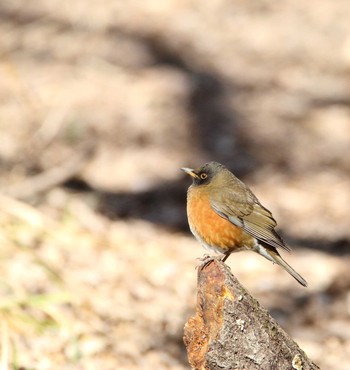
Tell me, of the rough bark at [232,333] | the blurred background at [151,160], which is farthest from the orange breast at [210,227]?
the blurred background at [151,160]

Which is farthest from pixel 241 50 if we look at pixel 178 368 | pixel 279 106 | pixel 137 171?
pixel 178 368

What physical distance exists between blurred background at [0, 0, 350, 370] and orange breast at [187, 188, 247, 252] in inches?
58.8

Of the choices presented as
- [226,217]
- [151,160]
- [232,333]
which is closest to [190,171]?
[226,217]

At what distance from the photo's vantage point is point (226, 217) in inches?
167

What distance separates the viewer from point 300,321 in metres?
6.18

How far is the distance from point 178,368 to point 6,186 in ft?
9.08

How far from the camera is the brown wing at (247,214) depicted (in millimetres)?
4223

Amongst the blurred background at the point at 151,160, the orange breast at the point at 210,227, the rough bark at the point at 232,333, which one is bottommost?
the blurred background at the point at 151,160

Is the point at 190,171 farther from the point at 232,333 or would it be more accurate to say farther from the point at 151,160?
the point at 151,160

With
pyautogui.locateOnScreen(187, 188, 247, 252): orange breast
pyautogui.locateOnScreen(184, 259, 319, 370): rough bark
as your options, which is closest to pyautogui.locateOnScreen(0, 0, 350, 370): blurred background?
pyautogui.locateOnScreen(187, 188, 247, 252): orange breast

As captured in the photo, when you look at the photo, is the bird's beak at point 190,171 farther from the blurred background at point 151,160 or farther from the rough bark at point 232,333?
the blurred background at point 151,160

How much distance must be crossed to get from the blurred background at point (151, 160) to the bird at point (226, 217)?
4.90 ft

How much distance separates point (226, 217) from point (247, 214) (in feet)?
0.57

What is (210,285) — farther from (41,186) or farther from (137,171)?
(137,171)
